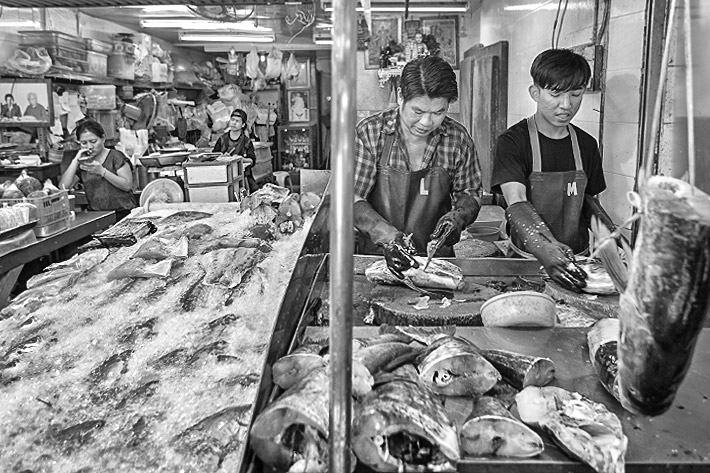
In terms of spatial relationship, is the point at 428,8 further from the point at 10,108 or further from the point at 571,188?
the point at 10,108

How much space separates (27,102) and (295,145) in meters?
8.34

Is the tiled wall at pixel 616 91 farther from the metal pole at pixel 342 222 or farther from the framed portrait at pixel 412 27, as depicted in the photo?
the framed portrait at pixel 412 27

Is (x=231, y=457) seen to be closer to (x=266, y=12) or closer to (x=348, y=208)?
(x=348, y=208)

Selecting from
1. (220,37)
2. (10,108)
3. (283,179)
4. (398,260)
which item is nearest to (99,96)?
(10,108)

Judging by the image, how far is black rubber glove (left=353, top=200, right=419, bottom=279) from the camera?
2896mm

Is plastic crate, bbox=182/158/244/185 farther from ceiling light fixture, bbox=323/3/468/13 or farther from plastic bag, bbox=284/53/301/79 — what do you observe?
plastic bag, bbox=284/53/301/79

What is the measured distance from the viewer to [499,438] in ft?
4.56

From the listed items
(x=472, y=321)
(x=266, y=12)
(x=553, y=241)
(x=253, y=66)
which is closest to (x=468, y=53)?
(x=266, y=12)

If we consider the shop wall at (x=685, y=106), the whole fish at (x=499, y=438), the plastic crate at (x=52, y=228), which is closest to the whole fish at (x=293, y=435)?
the whole fish at (x=499, y=438)

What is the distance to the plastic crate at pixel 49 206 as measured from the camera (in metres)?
4.96

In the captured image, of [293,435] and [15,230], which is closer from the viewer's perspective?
[293,435]

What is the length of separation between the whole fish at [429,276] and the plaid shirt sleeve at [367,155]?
1.06 m

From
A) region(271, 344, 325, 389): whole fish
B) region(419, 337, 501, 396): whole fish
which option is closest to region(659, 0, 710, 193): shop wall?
region(419, 337, 501, 396): whole fish

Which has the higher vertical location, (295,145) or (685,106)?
(685,106)
